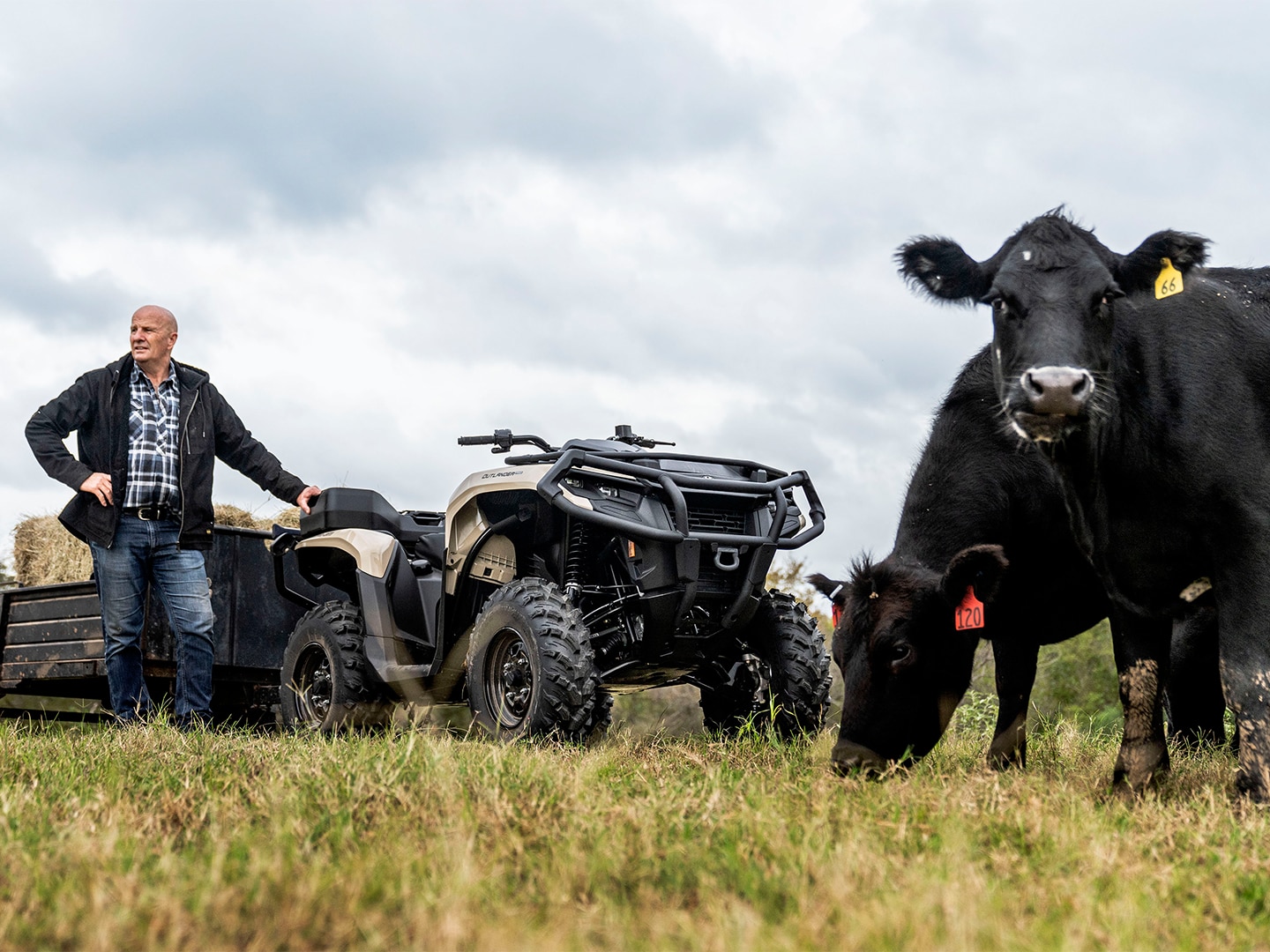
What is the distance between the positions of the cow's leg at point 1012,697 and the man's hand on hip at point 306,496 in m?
3.94

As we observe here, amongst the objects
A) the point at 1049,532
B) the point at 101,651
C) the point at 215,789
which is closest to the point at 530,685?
the point at 215,789

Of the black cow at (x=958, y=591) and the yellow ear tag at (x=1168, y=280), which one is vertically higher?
the yellow ear tag at (x=1168, y=280)

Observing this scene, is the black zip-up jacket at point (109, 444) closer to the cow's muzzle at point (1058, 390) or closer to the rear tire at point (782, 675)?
the rear tire at point (782, 675)

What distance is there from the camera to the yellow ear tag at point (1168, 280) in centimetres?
461

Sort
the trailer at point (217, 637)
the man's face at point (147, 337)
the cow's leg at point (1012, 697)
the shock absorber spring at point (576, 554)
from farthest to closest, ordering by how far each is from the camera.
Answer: the trailer at point (217, 637), the man's face at point (147, 337), the shock absorber spring at point (576, 554), the cow's leg at point (1012, 697)

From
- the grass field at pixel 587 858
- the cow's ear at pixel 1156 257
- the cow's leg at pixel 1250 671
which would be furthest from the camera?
the cow's ear at pixel 1156 257

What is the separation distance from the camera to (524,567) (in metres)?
6.02

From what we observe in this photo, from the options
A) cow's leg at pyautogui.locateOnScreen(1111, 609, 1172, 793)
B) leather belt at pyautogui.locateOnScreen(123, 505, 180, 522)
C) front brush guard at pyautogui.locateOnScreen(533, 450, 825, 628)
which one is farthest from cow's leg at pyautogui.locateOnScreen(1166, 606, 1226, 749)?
leather belt at pyautogui.locateOnScreen(123, 505, 180, 522)

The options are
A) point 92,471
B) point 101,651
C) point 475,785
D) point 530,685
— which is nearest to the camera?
point 475,785

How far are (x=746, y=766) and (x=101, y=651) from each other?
4.94m

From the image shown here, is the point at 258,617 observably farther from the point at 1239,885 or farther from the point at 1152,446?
the point at 1239,885

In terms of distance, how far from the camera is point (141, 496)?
21.7 feet

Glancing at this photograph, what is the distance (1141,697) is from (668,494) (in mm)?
2141

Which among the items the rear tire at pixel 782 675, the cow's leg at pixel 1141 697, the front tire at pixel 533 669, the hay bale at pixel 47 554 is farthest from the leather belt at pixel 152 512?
the cow's leg at pixel 1141 697
